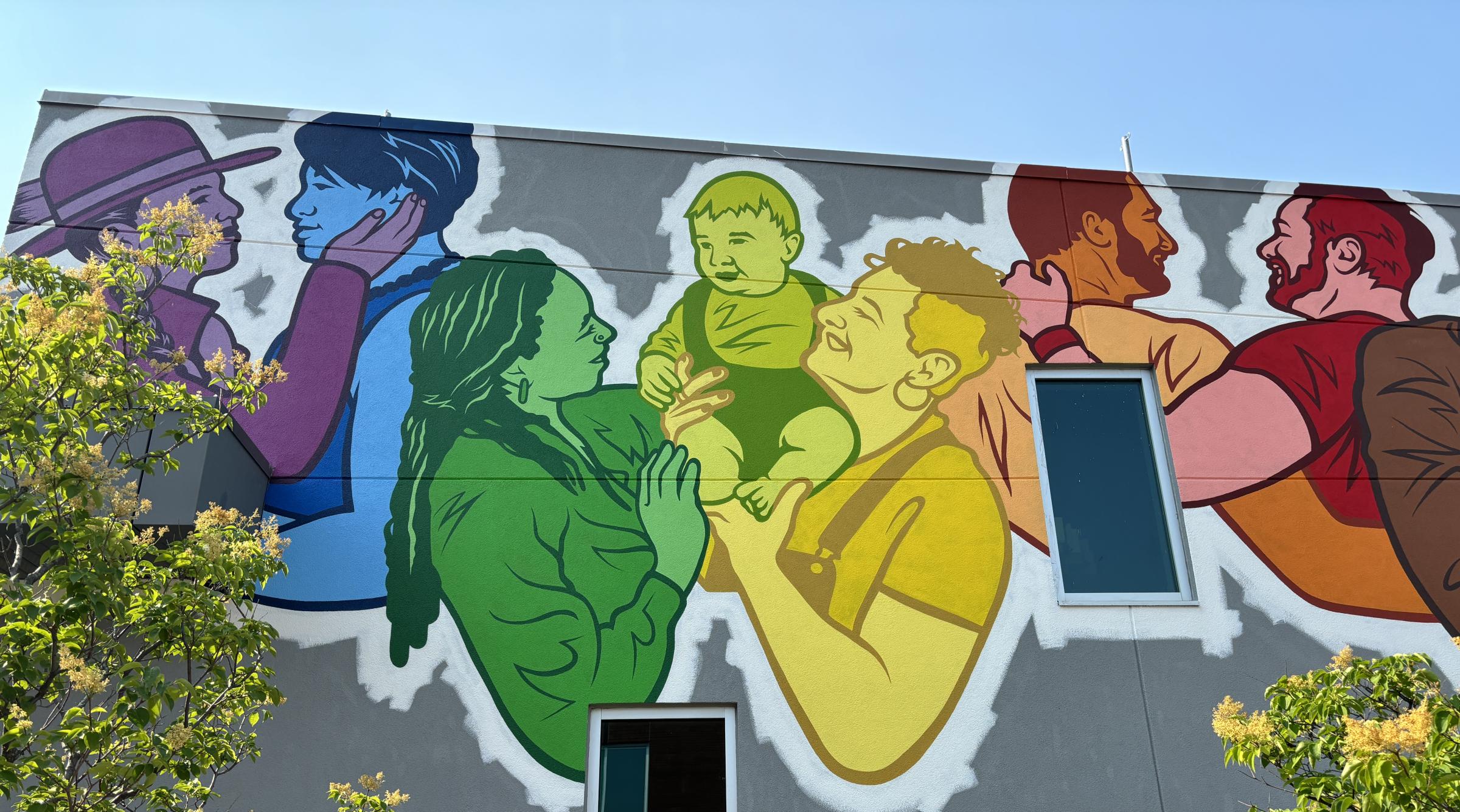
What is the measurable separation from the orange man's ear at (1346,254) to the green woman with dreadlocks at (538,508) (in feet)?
13.6

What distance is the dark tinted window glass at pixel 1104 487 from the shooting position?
18.4ft

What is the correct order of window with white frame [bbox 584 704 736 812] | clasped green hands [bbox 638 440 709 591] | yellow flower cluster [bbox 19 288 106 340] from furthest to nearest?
clasped green hands [bbox 638 440 709 591]
window with white frame [bbox 584 704 736 812]
yellow flower cluster [bbox 19 288 106 340]

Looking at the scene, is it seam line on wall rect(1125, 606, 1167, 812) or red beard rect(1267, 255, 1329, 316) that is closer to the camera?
seam line on wall rect(1125, 606, 1167, 812)

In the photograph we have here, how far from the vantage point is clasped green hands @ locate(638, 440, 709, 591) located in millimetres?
5305

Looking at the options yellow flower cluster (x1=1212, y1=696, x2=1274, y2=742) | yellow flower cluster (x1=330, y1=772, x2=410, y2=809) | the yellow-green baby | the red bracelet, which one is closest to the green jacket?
the yellow-green baby

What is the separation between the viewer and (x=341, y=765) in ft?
15.8

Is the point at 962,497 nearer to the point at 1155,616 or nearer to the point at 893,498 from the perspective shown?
the point at 893,498

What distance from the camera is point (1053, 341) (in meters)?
6.11

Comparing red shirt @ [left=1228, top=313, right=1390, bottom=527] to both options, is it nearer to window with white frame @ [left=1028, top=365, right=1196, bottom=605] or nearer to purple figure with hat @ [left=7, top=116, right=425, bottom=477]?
window with white frame @ [left=1028, top=365, right=1196, bottom=605]

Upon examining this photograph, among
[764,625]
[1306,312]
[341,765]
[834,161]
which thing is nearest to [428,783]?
[341,765]

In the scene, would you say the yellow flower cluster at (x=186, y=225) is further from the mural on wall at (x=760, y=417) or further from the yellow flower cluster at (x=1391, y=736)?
the yellow flower cluster at (x=1391, y=736)

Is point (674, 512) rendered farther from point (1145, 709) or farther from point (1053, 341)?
point (1145, 709)

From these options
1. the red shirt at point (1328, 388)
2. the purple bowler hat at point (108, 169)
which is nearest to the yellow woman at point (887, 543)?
the red shirt at point (1328, 388)

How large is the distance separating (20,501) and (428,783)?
2.58 meters
